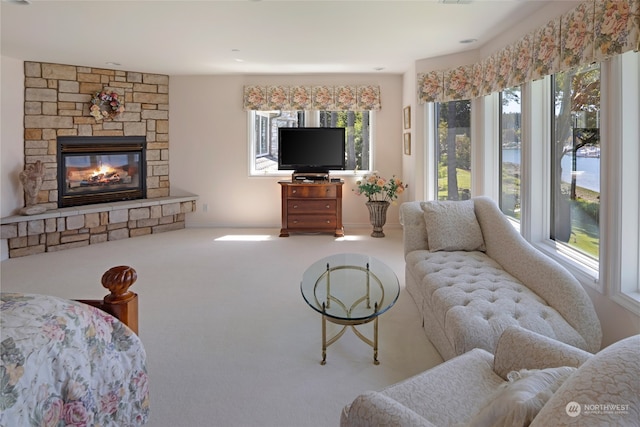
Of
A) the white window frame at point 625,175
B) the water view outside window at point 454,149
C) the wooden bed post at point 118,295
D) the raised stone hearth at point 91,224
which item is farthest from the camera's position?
the water view outside window at point 454,149

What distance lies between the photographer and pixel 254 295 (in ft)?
13.3

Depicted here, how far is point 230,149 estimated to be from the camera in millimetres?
7324

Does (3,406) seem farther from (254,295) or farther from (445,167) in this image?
(445,167)

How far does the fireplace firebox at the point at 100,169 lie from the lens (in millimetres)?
6250

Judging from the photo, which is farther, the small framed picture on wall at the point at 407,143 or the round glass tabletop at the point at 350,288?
the small framed picture on wall at the point at 407,143

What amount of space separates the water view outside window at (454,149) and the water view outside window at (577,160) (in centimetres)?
186

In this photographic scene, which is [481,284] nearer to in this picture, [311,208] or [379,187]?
[379,187]

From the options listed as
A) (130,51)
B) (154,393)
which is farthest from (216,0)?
(154,393)

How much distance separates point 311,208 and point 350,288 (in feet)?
12.9

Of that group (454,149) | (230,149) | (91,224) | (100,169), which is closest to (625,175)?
(454,149)

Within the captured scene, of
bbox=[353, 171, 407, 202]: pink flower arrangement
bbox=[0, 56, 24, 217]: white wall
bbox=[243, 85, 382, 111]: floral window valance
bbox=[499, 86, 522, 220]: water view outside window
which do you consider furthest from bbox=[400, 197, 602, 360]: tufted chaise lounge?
bbox=[0, 56, 24, 217]: white wall

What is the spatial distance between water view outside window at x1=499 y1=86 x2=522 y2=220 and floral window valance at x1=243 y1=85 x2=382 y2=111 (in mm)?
2522
